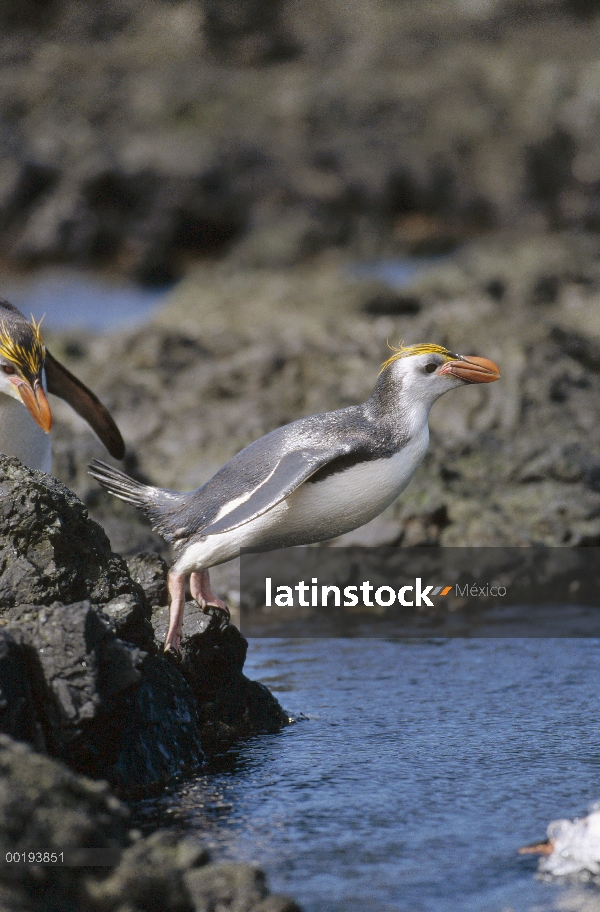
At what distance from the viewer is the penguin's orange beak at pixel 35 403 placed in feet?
14.1

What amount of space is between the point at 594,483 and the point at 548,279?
5.38 meters

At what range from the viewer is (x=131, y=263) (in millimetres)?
19625

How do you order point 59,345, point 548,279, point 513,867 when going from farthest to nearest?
point 548,279 < point 59,345 < point 513,867

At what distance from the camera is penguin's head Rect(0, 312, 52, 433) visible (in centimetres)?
431

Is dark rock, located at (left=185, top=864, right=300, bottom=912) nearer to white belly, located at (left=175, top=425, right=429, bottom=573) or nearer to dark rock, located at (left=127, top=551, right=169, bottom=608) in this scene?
white belly, located at (left=175, top=425, right=429, bottom=573)

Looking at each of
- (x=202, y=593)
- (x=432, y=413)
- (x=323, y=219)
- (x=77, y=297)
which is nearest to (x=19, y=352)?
(x=202, y=593)

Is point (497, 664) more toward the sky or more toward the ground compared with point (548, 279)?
more toward the ground

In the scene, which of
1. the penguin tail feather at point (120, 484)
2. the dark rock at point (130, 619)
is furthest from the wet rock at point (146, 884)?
the penguin tail feather at point (120, 484)

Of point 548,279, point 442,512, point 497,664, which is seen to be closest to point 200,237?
point 548,279

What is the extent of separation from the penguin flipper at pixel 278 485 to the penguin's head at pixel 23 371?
80cm

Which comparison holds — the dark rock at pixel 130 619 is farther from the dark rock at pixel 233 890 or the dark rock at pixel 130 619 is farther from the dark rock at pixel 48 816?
the dark rock at pixel 233 890

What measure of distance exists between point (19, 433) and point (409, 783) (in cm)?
207

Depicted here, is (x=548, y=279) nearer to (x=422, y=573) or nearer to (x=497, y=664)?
(x=422, y=573)

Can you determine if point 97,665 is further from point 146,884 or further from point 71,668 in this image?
point 146,884
